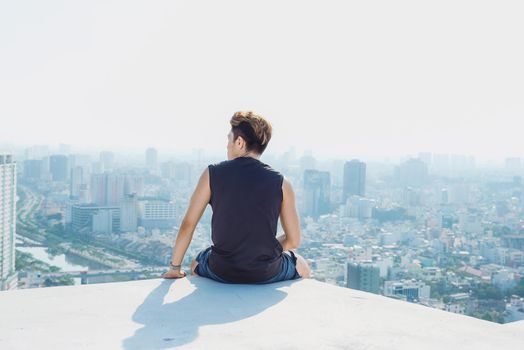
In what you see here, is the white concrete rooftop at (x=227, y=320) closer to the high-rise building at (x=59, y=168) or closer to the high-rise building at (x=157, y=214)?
the high-rise building at (x=157, y=214)

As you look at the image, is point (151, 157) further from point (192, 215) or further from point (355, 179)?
point (192, 215)

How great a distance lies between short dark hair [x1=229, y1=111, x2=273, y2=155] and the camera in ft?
4.99

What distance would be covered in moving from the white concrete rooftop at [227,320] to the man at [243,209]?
0.16 feet

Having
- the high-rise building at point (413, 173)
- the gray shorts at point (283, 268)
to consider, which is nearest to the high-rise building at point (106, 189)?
the high-rise building at point (413, 173)

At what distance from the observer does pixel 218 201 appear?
149cm

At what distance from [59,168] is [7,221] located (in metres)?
12.8

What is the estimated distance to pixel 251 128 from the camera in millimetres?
1528

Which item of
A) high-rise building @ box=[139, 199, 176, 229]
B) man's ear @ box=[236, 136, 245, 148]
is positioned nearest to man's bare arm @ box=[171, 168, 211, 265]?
man's ear @ box=[236, 136, 245, 148]

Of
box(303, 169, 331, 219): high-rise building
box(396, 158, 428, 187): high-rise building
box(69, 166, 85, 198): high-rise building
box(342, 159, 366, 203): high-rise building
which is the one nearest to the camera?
box(303, 169, 331, 219): high-rise building

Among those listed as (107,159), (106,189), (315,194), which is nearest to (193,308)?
(106,189)

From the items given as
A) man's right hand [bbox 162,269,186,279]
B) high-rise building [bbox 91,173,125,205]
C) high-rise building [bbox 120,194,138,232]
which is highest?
man's right hand [bbox 162,269,186,279]

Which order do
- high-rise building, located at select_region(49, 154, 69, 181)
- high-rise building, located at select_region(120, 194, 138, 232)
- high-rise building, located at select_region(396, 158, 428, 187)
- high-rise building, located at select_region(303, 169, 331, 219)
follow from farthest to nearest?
high-rise building, located at select_region(396, 158, 428, 187) < high-rise building, located at select_region(49, 154, 69, 181) < high-rise building, located at select_region(303, 169, 331, 219) < high-rise building, located at select_region(120, 194, 138, 232)

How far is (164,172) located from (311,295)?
2477cm

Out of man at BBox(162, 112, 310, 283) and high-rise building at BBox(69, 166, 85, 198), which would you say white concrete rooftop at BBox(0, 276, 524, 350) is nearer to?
man at BBox(162, 112, 310, 283)
